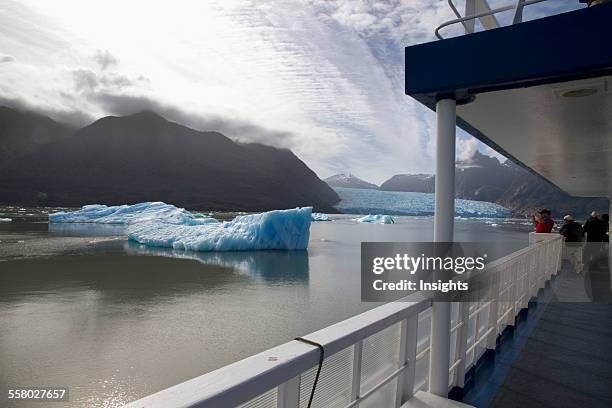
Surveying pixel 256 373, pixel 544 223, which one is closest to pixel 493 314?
pixel 256 373

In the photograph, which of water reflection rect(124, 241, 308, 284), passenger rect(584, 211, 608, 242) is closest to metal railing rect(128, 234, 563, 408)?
passenger rect(584, 211, 608, 242)

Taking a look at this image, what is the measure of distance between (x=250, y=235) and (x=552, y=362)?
2551cm

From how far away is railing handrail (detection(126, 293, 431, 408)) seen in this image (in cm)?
113

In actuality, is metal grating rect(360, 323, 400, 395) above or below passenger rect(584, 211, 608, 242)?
below

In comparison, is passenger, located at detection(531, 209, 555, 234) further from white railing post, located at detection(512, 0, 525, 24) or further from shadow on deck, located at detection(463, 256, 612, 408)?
white railing post, located at detection(512, 0, 525, 24)

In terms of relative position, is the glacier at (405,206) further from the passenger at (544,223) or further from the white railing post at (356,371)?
the white railing post at (356,371)

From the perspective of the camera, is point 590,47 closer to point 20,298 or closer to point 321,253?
point 20,298

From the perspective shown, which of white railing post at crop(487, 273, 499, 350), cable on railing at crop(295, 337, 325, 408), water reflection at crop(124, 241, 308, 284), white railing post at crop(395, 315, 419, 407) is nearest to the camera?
cable on railing at crop(295, 337, 325, 408)

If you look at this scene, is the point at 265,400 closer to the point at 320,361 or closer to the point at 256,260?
the point at 320,361

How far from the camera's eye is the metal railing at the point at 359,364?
1238 mm

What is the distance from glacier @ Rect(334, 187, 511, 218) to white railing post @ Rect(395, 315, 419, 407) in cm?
12758

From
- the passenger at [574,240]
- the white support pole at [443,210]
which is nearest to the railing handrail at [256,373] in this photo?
the white support pole at [443,210]

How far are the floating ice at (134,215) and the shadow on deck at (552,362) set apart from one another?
3186 cm

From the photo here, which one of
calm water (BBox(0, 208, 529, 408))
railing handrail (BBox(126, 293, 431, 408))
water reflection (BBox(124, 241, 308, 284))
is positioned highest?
railing handrail (BBox(126, 293, 431, 408))
